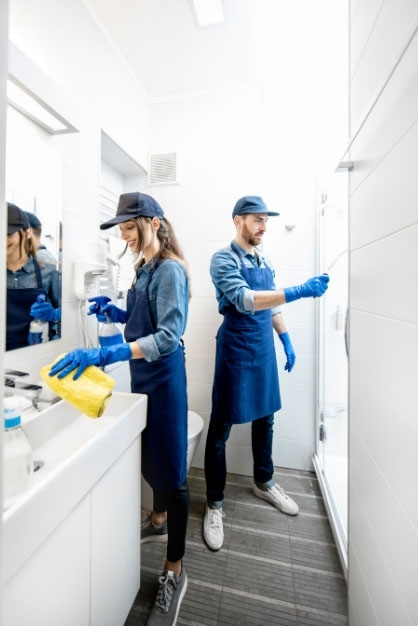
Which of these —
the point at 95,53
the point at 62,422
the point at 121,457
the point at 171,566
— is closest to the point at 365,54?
the point at 95,53

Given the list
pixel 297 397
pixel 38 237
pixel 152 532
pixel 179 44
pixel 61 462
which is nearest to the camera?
pixel 61 462

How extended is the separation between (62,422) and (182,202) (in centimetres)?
148

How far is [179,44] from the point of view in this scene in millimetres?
1496

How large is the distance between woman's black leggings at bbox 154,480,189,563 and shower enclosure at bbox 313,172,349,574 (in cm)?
86

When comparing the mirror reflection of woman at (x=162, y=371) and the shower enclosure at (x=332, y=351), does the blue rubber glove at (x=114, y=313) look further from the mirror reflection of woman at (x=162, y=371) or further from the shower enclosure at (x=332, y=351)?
the shower enclosure at (x=332, y=351)

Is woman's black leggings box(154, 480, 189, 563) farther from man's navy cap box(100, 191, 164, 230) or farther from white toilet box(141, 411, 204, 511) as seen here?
man's navy cap box(100, 191, 164, 230)

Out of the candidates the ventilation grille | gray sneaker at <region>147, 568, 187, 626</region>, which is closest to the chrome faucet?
gray sneaker at <region>147, 568, 187, 626</region>

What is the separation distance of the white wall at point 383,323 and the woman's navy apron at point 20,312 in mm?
1096

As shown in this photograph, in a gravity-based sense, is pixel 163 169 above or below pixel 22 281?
above

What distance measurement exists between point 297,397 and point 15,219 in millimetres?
1726

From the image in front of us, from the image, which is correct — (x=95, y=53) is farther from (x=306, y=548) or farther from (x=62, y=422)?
(x=306, y=548)

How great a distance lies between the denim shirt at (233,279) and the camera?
1337mm

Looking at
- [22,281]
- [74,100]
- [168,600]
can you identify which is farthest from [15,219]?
[168,600]

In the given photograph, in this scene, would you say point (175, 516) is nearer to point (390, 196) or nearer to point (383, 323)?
point (383, 323)
